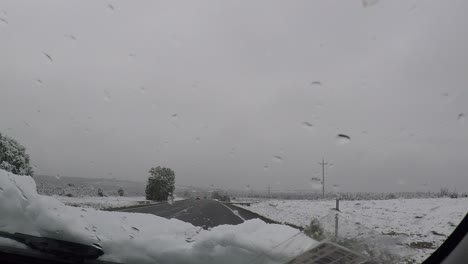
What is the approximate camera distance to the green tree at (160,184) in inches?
131

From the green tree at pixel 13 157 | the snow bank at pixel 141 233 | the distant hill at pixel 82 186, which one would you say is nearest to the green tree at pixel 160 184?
the distant hill at pixel 82 186

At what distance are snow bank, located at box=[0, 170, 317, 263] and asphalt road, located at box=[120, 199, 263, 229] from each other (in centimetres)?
17

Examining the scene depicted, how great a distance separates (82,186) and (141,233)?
2.68ft

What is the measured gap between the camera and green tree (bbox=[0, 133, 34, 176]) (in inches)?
132

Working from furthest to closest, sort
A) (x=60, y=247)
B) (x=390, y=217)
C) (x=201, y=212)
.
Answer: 1. (x=201, y=212)
2. (x=390, y=217)
3. (x=60, y=247)

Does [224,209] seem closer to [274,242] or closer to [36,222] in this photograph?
[274,242]

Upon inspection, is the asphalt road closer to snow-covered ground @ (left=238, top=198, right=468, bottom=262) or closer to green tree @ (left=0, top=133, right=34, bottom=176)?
snow-covered ground @ (left=238, top=198, right=468, bottom=262)

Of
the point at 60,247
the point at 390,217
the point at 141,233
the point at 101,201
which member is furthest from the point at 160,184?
the point at 390,217

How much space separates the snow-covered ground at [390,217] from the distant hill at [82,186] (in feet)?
3.48

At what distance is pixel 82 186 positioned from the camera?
141 inches

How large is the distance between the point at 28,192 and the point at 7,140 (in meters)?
0.46

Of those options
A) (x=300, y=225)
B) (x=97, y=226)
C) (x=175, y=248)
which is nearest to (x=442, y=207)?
(x=300, y=225)

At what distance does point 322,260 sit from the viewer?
2758 millimetres

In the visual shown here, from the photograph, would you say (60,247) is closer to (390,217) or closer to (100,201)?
(100,201)
